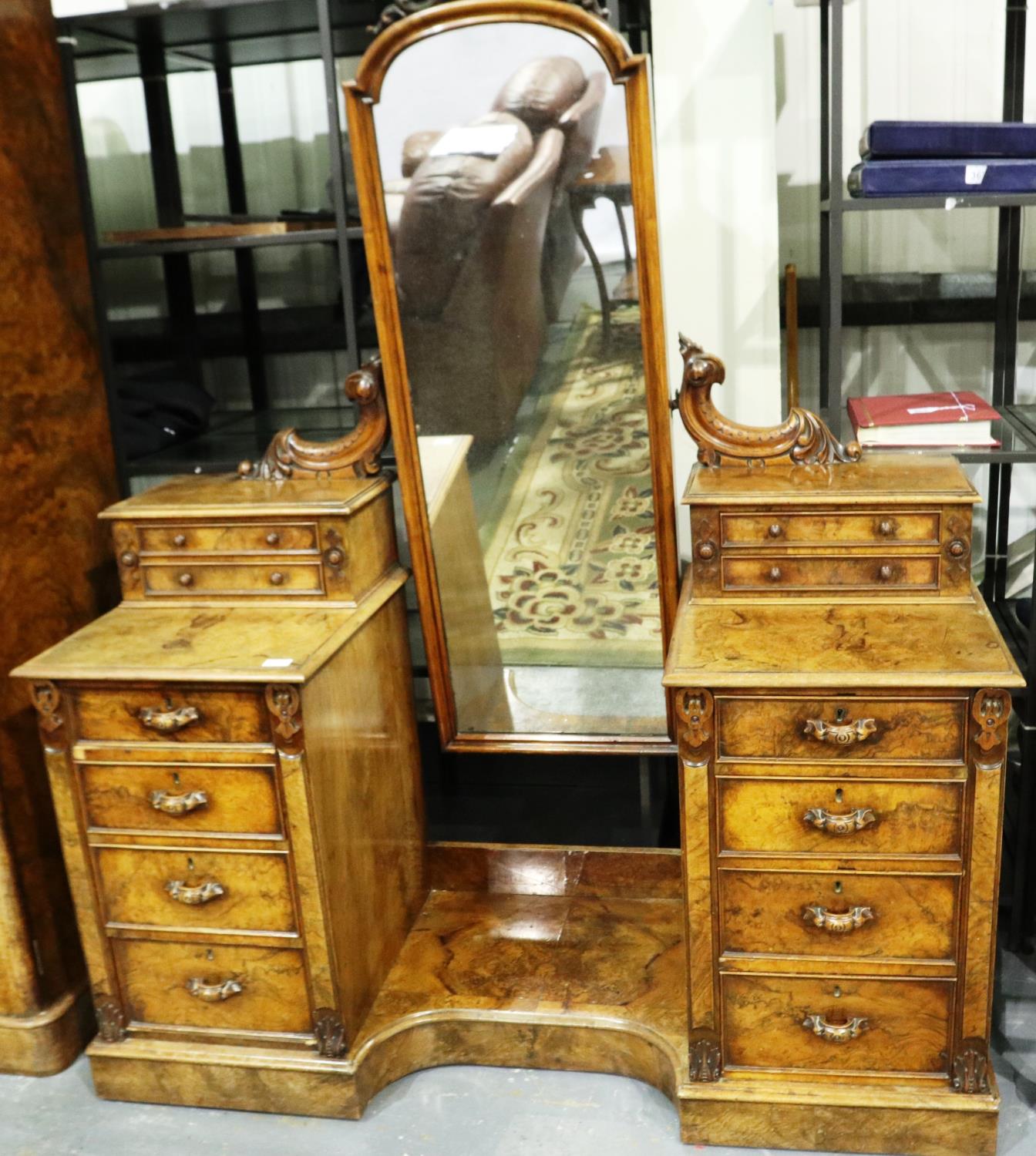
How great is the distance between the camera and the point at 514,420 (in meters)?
2.35

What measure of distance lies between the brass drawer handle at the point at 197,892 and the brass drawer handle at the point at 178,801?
137 mm

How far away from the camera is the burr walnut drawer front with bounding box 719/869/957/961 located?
6.46 ft

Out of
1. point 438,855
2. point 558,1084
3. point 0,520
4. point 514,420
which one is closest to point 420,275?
point 514,420

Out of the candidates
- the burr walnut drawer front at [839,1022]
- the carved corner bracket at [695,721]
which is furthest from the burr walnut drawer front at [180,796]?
the burr walnut drawer front at [839,1022]

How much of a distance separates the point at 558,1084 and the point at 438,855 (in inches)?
23.3

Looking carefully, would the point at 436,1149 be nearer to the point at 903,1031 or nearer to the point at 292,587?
the point at 903,1031

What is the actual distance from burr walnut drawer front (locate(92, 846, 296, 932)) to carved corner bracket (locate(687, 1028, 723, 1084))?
27.9 inches

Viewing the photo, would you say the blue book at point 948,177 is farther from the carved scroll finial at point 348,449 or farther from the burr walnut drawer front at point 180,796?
the burr walnut drawer front at point 180,796

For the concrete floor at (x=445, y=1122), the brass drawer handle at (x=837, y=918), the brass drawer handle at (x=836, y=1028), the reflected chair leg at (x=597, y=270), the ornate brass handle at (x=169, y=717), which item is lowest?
the concrete floor at (x=445, y=1122)

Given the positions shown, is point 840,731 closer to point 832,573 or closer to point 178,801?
point 832,573

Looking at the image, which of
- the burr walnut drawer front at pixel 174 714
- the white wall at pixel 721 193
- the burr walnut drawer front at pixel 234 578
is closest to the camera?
the burr walnut drawer front at pixel 174 714

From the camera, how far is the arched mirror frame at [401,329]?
81.1 inches

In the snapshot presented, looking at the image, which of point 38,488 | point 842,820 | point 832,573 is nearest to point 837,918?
point 842,820

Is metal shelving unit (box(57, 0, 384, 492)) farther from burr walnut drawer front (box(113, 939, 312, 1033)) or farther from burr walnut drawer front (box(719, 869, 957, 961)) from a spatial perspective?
burr walnut drawer front (box(719, 869, 957, 961))
